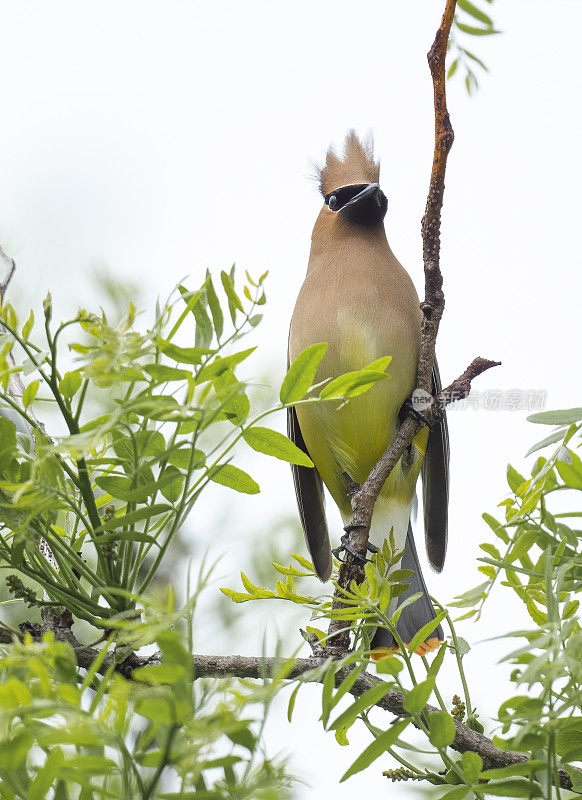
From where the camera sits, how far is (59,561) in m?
0.87

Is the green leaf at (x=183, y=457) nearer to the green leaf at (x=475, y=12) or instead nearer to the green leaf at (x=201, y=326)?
the green leaf at (x=201, y=326)

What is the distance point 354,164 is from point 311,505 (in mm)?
965

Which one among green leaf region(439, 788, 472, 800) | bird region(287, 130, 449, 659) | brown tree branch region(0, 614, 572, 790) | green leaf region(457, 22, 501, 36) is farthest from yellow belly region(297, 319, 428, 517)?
green leaf region(439, 788, 472, 800)

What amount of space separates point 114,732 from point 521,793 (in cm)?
37

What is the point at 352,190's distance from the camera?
7.98 feet

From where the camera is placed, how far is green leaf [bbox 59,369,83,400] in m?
0.80

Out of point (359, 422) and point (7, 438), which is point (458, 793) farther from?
point (359, 422)

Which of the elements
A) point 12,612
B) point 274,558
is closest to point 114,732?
point 12,612

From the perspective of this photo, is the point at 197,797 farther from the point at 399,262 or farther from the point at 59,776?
the point at 399,262

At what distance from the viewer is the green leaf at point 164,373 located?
2.49ft

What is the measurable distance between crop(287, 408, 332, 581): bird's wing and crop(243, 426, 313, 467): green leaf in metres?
1.35

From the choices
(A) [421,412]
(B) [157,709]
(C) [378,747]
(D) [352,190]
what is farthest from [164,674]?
(D) [352,190]

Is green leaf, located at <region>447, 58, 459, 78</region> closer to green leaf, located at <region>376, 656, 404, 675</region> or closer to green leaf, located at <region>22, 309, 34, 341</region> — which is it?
green leaf, located at <region>22, 309, 34, 341</region>

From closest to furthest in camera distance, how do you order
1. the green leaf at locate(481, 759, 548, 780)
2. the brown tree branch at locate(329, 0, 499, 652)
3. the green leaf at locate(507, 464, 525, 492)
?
the green leaf at locate(481, 759, 548, 780) → the green leaf at locate(507, 464, 525, 492) → the brown tree branch at locate(329, 0, 499, 652)
